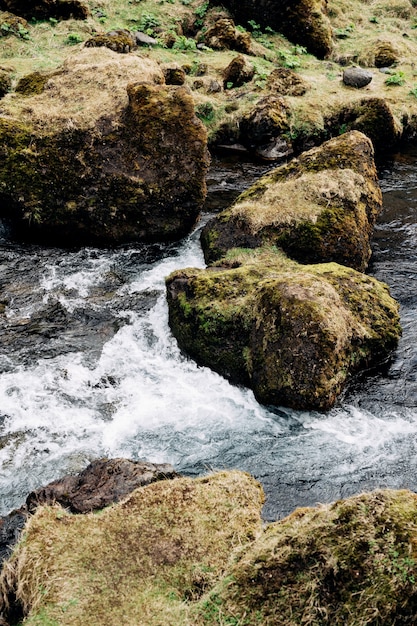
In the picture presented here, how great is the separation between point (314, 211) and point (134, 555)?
29.7ft

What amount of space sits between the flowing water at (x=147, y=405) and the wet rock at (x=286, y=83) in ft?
34.9

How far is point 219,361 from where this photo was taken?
987 centimetres

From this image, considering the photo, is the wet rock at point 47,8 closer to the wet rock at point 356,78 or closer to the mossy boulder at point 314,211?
the wet rock at point 356,78

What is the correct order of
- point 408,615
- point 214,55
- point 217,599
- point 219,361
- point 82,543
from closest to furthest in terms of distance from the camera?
point 408,615, point 217,599, point 82,543, point 219,361, point 214,55

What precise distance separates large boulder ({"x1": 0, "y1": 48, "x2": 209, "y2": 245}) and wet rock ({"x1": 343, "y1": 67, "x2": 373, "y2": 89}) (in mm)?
10931

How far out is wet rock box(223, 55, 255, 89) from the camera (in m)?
21.3

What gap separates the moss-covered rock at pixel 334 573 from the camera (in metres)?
3.79

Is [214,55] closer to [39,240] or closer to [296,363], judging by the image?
[39,240]

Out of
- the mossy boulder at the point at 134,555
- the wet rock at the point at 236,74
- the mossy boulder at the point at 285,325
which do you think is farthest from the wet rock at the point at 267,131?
the mossy boulder at the point at 134,555

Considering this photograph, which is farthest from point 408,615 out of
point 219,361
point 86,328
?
point 86,328

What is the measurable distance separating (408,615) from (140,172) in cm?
1134

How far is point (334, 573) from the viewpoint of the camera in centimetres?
400

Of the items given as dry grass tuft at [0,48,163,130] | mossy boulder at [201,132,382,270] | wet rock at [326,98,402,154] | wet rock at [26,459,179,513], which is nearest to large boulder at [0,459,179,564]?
wet rock at [26,459,179,513]

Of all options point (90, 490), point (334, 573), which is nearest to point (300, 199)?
point (90, 490)
